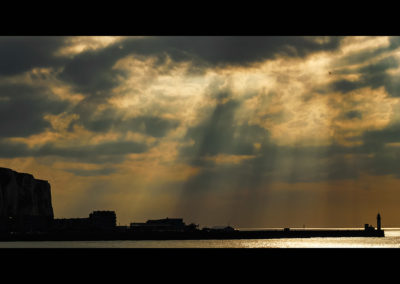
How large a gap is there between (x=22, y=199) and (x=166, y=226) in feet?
143

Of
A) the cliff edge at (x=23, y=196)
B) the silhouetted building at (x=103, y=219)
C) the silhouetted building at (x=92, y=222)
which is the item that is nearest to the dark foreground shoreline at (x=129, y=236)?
the silhouetted building at (x=92, y=222)

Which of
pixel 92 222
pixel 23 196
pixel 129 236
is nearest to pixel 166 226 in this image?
pixel 129 236

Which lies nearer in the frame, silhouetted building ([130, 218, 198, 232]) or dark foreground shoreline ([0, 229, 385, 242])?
dark foreground shoreline ([0, 229, 385, 242])

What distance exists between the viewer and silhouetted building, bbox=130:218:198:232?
571 ft

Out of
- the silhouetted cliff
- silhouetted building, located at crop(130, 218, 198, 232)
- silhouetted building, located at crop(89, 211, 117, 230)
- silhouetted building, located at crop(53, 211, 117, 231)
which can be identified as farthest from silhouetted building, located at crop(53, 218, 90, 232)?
silhouetted building, located at crop(130, 218, 198, 232)

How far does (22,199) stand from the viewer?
16325 centimetres

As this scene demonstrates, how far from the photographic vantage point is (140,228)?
176m

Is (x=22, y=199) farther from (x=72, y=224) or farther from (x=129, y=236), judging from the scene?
(x=129, y=236)

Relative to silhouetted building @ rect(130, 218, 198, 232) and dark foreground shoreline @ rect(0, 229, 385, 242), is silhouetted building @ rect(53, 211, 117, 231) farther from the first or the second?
silhouetted building @ rect(130, 218, 198, 232)

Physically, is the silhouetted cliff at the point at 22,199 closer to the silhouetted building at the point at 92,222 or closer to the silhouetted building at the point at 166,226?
the silhouetted building at the point at 92,222

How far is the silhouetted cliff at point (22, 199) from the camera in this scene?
511ft

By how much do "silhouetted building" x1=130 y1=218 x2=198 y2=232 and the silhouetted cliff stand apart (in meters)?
27.7
